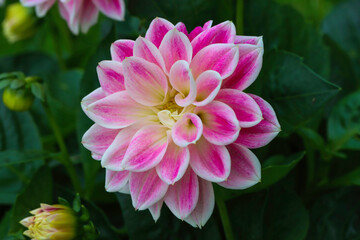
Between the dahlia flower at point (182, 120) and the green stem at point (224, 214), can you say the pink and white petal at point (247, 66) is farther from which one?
the green stem at point (224, 214)

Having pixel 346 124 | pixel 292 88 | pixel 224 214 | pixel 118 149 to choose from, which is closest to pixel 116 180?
pixel 118 149

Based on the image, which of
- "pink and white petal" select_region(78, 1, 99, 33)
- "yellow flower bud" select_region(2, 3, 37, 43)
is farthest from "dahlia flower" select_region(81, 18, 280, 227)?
"yellow flower bud" select_region(2, 3, 37, 43)

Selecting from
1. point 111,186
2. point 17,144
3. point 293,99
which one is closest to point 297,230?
point 293,99

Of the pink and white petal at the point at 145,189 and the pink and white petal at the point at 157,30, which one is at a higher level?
the pink and white petal at the point at 157,30

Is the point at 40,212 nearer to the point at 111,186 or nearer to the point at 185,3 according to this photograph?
the point at 111,186

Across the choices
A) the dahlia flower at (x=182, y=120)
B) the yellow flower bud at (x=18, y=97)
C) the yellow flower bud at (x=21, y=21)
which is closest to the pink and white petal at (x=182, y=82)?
the dahlia flower at (x=182, y=120)

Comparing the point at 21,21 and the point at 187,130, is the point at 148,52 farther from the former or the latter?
the point at 21,21
